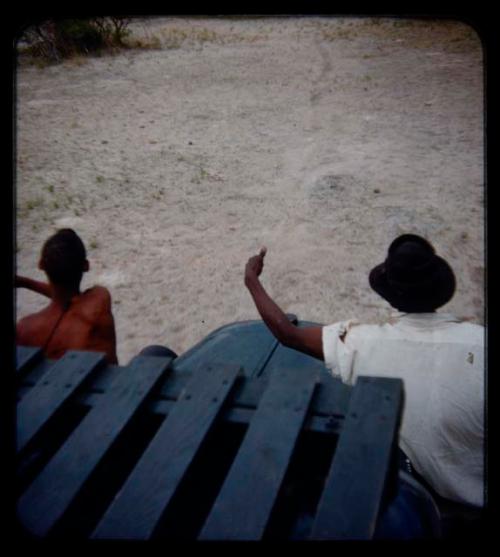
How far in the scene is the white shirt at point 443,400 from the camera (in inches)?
63.9

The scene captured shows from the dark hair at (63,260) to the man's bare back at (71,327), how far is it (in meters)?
0.11

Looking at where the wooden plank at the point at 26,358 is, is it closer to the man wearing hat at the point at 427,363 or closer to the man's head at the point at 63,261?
the man's head at the point at 63,261

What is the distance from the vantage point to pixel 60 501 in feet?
3.74

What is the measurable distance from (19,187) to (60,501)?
17.8ft

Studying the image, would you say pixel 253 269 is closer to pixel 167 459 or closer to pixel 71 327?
pixel 71 327

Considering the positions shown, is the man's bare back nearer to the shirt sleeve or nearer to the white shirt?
the shirt sleeve

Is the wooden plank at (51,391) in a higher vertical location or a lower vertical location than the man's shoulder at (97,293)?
higher

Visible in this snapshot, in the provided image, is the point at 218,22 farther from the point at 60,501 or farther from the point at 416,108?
the point at 60,501

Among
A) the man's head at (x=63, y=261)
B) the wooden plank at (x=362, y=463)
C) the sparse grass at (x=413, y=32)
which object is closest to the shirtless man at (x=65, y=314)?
the man's head at (x=63, y=261)

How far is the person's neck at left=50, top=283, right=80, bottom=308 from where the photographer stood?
7.81 feet

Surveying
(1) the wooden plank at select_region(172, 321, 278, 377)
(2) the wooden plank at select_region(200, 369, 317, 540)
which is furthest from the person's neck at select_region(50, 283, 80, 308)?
(2) the wooden plank at select_region(200, 369, 317, 540)

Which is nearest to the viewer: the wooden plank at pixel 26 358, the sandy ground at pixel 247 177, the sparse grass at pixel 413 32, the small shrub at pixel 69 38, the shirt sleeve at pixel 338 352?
the wooden plank at pixel 26 358

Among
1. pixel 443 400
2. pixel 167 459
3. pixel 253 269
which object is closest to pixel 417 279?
pixel 443 400

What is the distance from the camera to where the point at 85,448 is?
1.25 meters
